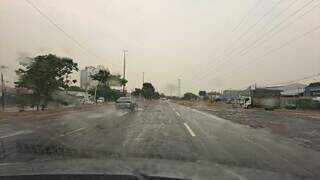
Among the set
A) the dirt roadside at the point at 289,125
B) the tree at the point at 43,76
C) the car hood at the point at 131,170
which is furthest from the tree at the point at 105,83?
the car hood at the point at 131,170

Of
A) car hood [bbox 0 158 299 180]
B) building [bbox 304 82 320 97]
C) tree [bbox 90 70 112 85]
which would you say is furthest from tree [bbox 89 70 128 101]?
car hood [bbox 0 158 299 180]

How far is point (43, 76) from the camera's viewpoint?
5081 cm

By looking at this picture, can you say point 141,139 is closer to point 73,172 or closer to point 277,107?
point 73,172

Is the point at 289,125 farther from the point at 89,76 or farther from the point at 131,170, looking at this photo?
the point at 89,76

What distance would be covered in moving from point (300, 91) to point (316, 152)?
11243 cm

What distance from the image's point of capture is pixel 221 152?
589 inches

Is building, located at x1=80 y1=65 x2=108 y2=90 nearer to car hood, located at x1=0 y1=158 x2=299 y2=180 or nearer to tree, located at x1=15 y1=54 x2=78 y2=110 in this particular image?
tree, located at x1=15 y1=54 x2=78 y2=110

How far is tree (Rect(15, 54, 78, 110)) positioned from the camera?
5081 cm

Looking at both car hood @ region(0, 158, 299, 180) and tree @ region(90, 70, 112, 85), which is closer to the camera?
car hood @ region(0, 158, 299, 180)

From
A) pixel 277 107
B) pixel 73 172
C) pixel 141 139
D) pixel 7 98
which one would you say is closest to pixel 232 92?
pixel 277 107

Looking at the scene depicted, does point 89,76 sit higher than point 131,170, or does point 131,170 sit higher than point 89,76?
point 89,76

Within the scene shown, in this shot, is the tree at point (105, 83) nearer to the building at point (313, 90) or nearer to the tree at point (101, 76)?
the tree at point (101, 76)

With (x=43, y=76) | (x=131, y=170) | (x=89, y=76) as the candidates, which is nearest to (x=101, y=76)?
(x=89, y=76)

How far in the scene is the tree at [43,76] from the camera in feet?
167
